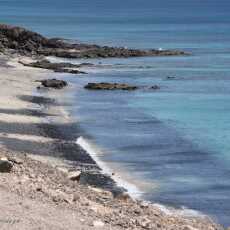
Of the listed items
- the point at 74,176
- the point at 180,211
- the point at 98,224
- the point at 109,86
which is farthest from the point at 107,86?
the point at 98,224

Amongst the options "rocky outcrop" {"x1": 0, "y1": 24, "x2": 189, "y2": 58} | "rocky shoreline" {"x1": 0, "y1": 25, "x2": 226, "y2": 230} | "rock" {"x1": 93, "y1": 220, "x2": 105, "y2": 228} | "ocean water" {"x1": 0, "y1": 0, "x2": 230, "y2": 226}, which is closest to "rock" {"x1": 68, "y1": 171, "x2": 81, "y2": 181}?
"rocky shoreline" {"x1": 0, "y1": 25, "x2": 226, "y2": 230}

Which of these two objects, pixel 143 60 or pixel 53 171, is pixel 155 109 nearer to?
pixel 53 171

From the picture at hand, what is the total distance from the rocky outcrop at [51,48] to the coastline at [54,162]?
21.7m

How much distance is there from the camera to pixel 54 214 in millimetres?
18562

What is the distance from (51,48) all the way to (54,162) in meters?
57.0

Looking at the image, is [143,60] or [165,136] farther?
[143,60]

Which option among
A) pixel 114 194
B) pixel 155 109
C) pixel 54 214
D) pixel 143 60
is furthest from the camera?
pixel 143 60

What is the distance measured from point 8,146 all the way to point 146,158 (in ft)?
17.1

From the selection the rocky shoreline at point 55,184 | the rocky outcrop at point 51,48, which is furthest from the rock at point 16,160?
the rocky outcrop at point 51,48

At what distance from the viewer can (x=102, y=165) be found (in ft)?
101

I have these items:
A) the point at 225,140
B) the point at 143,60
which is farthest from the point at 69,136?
the point at 143,60

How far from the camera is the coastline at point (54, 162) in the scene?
19.5 m

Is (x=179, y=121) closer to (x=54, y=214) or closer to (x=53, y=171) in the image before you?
(x=53, y=171)

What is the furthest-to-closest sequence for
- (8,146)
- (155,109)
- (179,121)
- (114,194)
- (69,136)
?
(155,109) < (179,121) < (69,136) < (8,146) < (114,194)
